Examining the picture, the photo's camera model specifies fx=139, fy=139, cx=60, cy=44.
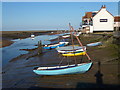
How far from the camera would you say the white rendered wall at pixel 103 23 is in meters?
46.3

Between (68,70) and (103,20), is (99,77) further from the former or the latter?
(103,20)

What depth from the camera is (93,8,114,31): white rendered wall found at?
1825 inches

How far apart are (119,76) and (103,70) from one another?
7.16 ft

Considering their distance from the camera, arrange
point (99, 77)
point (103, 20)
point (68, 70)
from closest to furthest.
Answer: point (99, 77)
point (68, 70)
point (103, 20)

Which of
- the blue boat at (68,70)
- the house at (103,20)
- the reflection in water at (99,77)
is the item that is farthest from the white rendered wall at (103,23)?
the blue boat at (68,70)

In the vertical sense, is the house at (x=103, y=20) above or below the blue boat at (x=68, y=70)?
above

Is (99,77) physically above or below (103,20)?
below

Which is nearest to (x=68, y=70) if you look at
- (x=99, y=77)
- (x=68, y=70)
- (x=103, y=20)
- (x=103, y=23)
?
(x=68, y=70)

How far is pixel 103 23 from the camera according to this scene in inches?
1852

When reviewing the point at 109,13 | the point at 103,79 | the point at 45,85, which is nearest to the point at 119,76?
the point at 103,79

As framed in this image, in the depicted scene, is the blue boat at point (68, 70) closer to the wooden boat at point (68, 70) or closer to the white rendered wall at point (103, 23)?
the wooden boat at point (68, 70)

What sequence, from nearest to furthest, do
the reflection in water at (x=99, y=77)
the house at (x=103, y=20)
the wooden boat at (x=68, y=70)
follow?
the reflection in water at (x=99, y=77) → the wooden boat at (x=68, y=70) → the house at (x=103, y=20)

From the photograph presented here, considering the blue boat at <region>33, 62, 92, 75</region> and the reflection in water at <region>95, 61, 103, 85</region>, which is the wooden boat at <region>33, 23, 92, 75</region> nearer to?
the blue boat at <region>33, 62, 92, 75</region>

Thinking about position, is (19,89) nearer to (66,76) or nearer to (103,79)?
(66,76)
